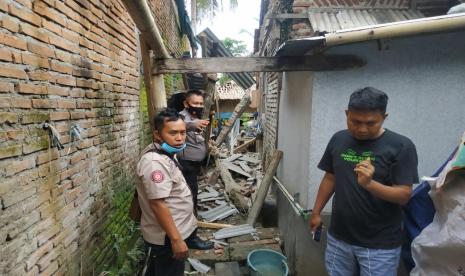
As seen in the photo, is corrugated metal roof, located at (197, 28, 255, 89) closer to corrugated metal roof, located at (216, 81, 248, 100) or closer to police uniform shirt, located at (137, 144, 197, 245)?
police uniform shirt, located at (137, 144, 197, 245)

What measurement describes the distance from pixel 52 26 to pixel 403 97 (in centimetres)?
369

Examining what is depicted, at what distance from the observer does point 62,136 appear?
2467 millimetres

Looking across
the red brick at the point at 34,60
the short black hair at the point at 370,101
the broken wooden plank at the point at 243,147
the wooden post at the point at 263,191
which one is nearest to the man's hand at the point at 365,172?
the short black hair at the point at 370,101

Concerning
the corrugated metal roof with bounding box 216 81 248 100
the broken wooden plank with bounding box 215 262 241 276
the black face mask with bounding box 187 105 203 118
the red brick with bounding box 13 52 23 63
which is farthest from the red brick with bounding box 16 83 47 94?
the corrugated metal roof with bounding box 216 81 248 100

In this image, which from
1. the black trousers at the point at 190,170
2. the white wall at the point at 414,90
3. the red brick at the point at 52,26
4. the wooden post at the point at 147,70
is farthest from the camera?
the black trousers at the point at 190,170

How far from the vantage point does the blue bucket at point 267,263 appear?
3.69m

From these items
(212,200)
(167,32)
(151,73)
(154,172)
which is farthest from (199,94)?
(167,32)

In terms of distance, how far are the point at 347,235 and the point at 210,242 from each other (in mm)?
2649

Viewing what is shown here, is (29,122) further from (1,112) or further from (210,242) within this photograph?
(210,242)

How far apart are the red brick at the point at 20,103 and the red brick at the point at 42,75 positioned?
176 mm

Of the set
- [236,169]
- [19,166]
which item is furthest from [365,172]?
[236,169]

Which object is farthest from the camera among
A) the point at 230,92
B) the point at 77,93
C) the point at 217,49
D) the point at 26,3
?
the point at 230,92

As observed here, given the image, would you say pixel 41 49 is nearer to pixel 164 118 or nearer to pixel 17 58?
pixel 17 58

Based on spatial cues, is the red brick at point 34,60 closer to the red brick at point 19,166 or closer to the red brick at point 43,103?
the red brick at point 43,103
